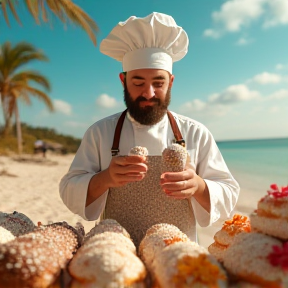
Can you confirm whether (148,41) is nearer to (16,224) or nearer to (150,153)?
(150,153)

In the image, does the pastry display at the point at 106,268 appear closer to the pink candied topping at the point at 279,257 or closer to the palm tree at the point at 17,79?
the pink candied topping at the point at 279,257

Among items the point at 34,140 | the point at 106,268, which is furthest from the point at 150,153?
the point at 34,140

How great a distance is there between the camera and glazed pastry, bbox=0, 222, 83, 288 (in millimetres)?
897

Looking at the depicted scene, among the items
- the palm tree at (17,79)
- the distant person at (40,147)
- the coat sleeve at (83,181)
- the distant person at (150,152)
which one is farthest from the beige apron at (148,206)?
the distant person at (40,147)

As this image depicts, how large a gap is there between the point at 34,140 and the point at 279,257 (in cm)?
2292

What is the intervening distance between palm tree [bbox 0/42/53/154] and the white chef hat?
15.4 metres

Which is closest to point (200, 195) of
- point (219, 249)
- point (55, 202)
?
point (219, 249)

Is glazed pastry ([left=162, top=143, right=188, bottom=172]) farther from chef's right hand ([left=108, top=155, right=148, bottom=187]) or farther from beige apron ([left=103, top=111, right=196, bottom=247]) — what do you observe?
beige apron ([left=103, top=111, right=196, bottom=247])

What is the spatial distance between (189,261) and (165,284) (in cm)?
9

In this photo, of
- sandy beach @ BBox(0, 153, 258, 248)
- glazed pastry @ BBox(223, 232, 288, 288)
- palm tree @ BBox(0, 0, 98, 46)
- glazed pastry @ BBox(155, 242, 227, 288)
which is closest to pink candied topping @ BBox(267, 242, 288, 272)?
A: glazed pastry @ BBox(223, 232, 288, 288)

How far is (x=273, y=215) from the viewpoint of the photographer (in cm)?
102

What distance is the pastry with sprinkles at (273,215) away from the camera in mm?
998

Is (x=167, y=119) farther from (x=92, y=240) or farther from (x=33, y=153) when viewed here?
(x=33, y=153)

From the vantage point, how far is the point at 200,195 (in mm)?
1617
